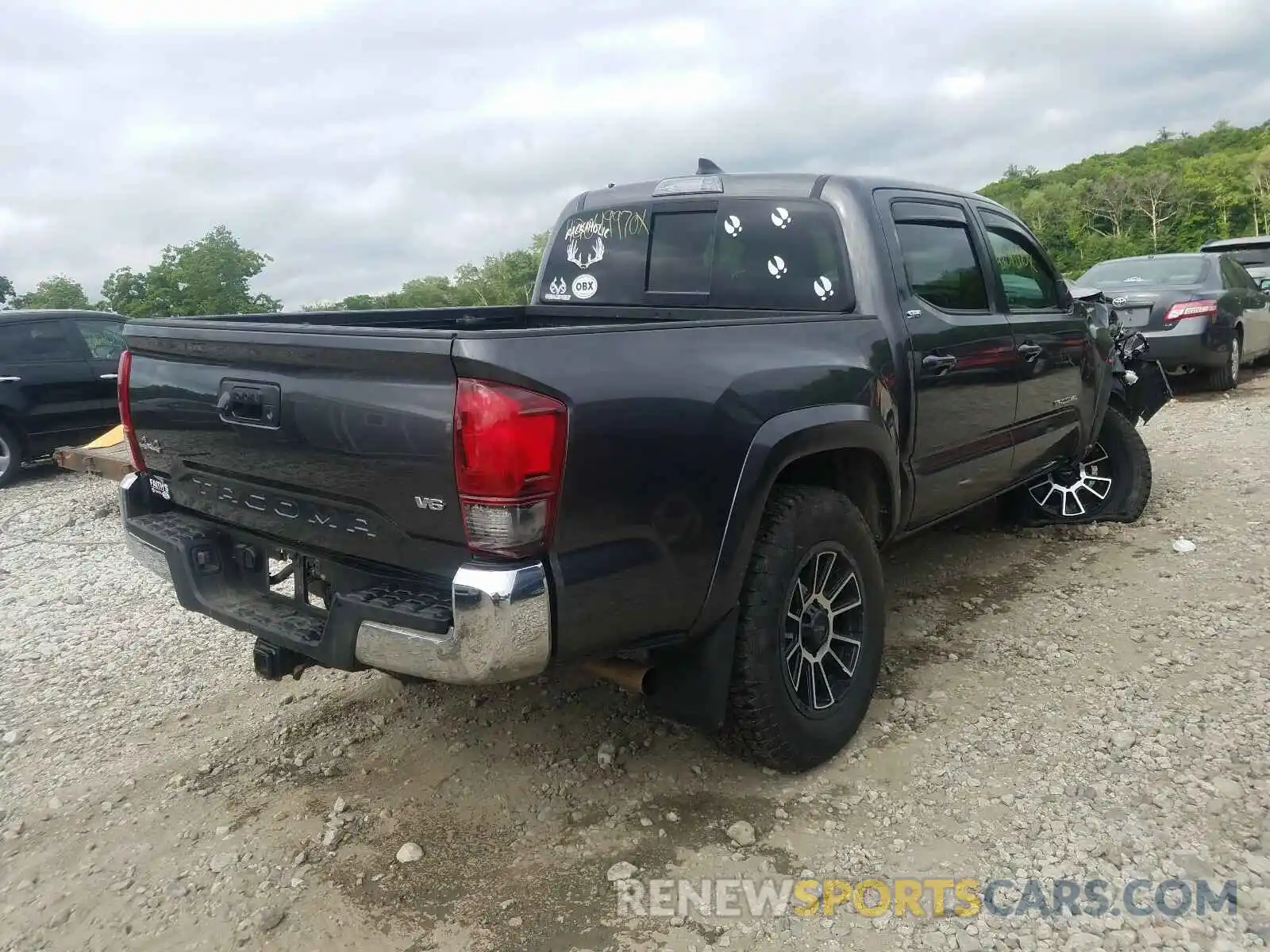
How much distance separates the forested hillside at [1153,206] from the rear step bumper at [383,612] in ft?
131

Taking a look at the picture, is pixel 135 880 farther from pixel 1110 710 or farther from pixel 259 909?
pixel 1110 710

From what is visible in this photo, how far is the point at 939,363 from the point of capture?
3.61m

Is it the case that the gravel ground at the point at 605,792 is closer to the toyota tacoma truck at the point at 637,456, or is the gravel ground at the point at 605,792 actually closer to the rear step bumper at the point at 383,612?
the toyota tacoma truck at the point at 637,456

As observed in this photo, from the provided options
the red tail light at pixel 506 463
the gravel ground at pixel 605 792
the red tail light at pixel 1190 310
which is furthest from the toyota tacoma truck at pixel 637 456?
the red tail light at pixel 1190 310

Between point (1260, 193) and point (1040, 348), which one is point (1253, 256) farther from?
point (1260, 193)

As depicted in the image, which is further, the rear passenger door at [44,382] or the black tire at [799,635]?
the rear passenger door at [44,382]

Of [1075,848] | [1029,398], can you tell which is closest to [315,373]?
[1075,848]

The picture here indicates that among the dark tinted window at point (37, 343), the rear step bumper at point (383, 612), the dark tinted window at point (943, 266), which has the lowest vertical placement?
the rear step bumper at point (383, 612)

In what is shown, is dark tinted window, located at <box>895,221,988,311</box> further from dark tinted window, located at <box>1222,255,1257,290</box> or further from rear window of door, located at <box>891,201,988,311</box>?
dark tinted window, located at <box>1222,255,1257,290</box>

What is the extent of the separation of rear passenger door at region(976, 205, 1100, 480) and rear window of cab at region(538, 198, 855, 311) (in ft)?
3.74

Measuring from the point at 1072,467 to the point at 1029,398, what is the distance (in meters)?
1.43

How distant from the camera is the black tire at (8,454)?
8.48 metres

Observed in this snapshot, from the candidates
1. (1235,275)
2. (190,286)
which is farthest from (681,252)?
(190,286)

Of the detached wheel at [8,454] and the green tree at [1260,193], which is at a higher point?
the green tree at [1260,193]
